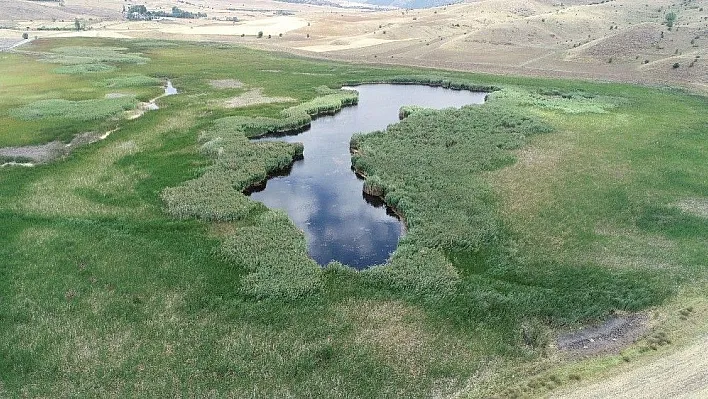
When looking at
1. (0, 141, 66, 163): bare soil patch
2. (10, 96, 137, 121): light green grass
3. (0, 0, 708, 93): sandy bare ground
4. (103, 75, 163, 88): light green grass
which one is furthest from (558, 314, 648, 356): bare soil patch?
(103, 75, 163, 88): light green grass

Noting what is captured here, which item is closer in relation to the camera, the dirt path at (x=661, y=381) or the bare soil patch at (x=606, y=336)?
the dirt path at (x=661, y=381)

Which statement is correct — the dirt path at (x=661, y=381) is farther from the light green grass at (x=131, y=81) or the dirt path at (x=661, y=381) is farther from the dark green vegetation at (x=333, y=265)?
the light green grass at (x=131, y=81)

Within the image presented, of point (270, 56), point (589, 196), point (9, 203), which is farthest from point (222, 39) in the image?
point (589, 196)

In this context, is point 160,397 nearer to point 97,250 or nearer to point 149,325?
point 149,325

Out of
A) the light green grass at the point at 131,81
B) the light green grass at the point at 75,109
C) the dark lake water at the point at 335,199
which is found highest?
the light green grass at the point at 131,81

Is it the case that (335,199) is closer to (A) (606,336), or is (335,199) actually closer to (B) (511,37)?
(A) (606,336)

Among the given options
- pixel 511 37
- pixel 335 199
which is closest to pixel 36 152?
pixel 335 199

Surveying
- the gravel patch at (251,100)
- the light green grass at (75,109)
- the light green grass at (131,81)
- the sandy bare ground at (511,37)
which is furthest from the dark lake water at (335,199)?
the sandy bare ground at (511,37)
